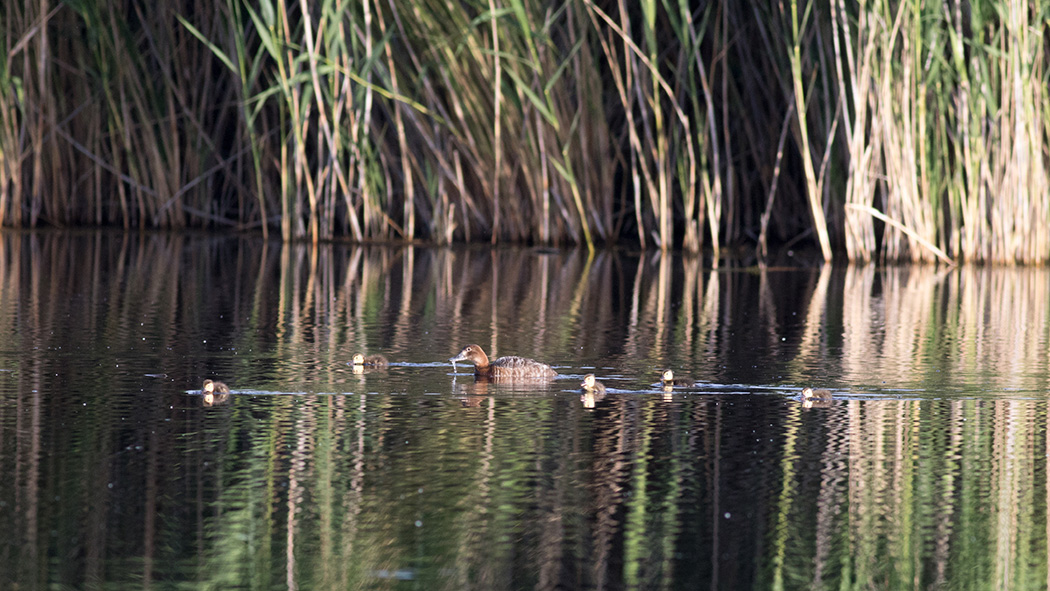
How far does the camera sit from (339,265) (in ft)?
46.3

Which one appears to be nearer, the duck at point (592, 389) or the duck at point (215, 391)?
the duck at point (215, 391)

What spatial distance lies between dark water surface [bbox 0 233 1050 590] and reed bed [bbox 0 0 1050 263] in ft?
10.6

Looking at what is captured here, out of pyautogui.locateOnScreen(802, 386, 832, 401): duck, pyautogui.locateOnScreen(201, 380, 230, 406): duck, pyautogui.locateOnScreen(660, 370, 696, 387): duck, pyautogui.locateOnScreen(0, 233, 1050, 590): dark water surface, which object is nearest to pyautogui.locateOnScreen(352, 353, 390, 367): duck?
pyautogui.locateOnScreen(0, 233, 1050, 590): dark water surface

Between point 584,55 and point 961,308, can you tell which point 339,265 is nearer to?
point 584,55

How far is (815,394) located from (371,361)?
2087 millimetres

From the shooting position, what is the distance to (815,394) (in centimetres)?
720

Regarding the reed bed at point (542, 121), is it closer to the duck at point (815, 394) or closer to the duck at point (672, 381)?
the duck at point (672, 381)

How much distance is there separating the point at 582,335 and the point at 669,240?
644 cm

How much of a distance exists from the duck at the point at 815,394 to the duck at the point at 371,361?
1.97 metres

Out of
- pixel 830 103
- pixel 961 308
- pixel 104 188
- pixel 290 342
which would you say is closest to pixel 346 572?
pixel 290 342

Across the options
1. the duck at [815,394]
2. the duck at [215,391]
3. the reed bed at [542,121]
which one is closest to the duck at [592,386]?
the duck at [815,394]

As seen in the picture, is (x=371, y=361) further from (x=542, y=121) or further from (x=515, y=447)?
(x=542, y=121)

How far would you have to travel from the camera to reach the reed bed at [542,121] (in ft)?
46.3

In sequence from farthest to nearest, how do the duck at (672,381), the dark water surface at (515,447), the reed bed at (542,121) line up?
the reed bed at (542,121)
the duck at (672,381)
the dark water surface at (515,447)
